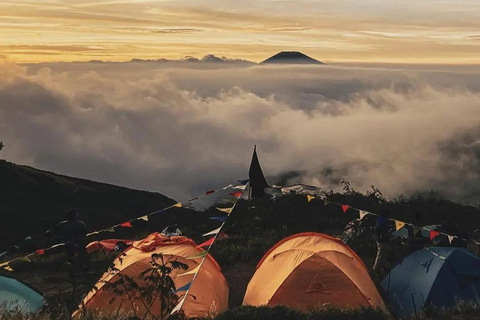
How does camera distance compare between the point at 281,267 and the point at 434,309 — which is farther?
the point at 281,267

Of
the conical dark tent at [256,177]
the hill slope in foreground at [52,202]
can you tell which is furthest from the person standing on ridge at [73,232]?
the hill slope in foreground at [52,202]

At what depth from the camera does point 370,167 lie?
143 metres

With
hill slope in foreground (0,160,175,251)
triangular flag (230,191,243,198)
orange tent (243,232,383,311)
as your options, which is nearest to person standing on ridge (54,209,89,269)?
triangular flag (230,191,243,198)

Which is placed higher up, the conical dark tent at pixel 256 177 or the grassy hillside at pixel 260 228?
the conical dark tent at pixel 256 177

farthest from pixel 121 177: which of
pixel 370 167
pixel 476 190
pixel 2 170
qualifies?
pixel 2 170

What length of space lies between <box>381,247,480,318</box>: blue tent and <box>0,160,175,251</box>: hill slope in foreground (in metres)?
26.2

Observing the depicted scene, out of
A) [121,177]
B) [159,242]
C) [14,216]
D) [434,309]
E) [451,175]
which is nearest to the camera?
[434,309]

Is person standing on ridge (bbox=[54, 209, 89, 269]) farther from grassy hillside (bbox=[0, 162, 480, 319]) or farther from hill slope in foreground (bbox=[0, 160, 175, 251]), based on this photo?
Result: hill slope in foreground (bbox=[0, 160, 175, 251])

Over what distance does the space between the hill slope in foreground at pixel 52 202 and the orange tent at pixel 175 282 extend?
2257cm

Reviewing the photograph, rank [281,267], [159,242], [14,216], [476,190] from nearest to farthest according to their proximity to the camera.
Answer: [281,267], [159,242], [14,216], [476,190]

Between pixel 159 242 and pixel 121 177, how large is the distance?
189762 mm

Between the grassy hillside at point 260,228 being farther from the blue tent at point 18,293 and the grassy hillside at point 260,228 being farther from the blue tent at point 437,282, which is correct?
the blue tent at point 437,282

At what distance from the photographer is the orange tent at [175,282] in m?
11.3

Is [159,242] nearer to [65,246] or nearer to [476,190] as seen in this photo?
[65,246]
